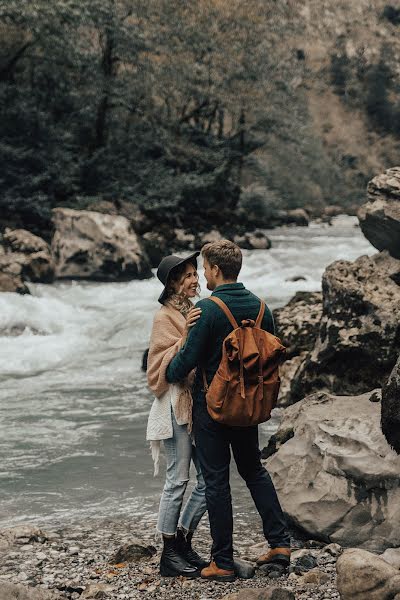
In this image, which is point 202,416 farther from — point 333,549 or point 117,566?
point 333,549

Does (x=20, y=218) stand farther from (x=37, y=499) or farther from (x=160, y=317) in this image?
(x=160, y=317)

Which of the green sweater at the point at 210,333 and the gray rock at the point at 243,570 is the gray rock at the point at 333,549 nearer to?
the gray rock at the point at 243,570

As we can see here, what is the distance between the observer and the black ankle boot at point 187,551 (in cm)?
429

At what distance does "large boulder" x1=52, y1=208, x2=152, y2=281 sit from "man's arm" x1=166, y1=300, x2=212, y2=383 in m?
14.9

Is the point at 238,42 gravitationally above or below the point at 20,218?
above

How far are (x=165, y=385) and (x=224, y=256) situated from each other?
741 mm

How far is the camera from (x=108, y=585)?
416cm

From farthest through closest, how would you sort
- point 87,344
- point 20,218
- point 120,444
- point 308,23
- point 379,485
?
point 308,23 → point 20,218 → point 87,344 → point 120,444 → point 379,485

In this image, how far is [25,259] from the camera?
1738 centimetres

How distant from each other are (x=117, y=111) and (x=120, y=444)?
71.4 ft

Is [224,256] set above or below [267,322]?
above

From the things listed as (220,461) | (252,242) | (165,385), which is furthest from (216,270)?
(252,242)

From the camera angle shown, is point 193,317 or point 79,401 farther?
point 79,401

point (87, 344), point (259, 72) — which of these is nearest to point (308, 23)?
point (259, 72)
